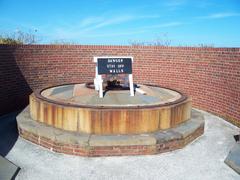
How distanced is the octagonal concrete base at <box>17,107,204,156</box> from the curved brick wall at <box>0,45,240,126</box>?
101 inches

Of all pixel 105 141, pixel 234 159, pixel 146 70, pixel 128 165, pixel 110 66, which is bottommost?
pixel 128 165

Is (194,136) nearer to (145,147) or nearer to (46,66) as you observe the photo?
(145,147)

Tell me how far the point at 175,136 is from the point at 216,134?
1632 mm

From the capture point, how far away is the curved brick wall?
310 inches

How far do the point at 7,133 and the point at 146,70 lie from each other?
536cm

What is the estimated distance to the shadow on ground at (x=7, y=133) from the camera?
5.60 meters

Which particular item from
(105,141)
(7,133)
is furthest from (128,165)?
(7,133)

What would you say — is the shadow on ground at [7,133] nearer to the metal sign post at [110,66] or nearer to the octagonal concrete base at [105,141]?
the octagonal concrete base at [105,141]

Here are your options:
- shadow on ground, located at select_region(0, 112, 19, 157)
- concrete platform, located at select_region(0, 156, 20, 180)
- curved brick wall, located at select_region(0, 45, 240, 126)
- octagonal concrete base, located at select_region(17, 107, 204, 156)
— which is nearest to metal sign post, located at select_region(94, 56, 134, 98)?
octagonal concrete base, located at select_region(17, 107, 204, 156)

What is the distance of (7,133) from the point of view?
644cm

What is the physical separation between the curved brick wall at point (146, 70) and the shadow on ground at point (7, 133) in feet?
1.84

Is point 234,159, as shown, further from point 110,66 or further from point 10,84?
point 10,84

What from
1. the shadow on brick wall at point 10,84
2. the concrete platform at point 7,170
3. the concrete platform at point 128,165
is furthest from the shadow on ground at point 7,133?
the concrete platform at point 7,170

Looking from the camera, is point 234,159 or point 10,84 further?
point 10,84
